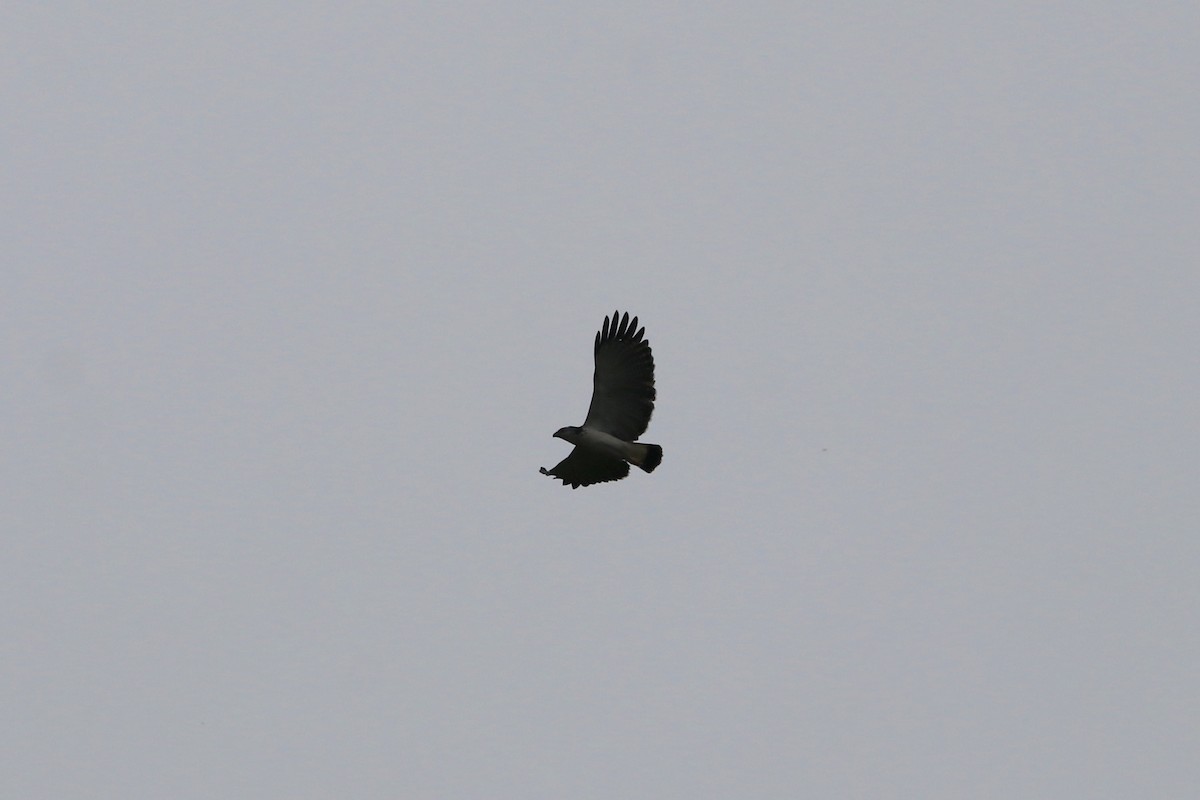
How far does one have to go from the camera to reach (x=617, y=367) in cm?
3350

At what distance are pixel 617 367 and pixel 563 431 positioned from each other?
5.08 feet

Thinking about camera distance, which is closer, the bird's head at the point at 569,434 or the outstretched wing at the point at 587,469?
the bird's head at the point at 569,434

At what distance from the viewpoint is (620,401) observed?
33688 millimetres

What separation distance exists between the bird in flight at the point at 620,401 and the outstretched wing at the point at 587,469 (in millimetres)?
103

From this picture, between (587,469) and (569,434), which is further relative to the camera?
(587,469)

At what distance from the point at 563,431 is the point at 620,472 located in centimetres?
180

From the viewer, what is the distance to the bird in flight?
109 feet

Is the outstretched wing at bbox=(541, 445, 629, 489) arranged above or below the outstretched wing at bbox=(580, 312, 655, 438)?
below

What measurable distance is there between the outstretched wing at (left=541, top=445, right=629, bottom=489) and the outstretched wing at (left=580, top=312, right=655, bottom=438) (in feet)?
1.86

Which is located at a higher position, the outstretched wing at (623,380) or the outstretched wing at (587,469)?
the outstretched wing at (623,380)

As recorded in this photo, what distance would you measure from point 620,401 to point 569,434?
121 cm

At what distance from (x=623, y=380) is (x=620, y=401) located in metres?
0.41

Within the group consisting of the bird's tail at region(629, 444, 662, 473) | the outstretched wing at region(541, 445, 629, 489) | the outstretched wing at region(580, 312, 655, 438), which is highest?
the outstretched wing at region(580, 312, 655, 438)

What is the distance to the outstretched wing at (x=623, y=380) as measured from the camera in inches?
1318
